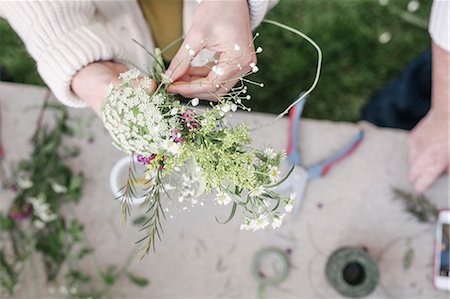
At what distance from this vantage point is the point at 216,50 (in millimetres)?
824

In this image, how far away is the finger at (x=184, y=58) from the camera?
76cm

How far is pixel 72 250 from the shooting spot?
46.9 inches

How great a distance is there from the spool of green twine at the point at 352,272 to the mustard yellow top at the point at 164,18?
60cm

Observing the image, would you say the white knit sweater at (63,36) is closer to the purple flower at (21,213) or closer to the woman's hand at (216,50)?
the woman's hand at (216,50)

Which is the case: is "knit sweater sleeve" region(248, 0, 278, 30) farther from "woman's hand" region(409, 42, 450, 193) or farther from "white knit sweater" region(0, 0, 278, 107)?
"woman's hand" region(409, 42, 450, 193)

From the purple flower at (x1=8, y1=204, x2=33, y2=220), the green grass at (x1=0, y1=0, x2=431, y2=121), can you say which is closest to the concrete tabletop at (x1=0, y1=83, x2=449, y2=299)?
the purple flower at (x1=8, y1=204, x2=33, y2=220)

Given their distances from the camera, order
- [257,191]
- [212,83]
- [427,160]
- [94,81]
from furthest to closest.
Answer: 1. [427,160]
2. [94,81]
3. [212,83]
4. [257,191]

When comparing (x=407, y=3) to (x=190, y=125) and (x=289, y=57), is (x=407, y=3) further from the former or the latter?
(x=190, y=125)

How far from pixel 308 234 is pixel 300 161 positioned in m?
0.16

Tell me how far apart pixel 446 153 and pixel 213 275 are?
1.93 feet

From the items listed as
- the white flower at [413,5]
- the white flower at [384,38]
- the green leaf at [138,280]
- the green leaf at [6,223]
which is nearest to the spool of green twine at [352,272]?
the green leaf at [138,280]

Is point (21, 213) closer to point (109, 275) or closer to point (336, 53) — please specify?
point (109, 275)

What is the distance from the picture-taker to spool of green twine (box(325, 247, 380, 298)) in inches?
42.1

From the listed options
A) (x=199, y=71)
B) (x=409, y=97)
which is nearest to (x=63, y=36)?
(x=199, y=71)
